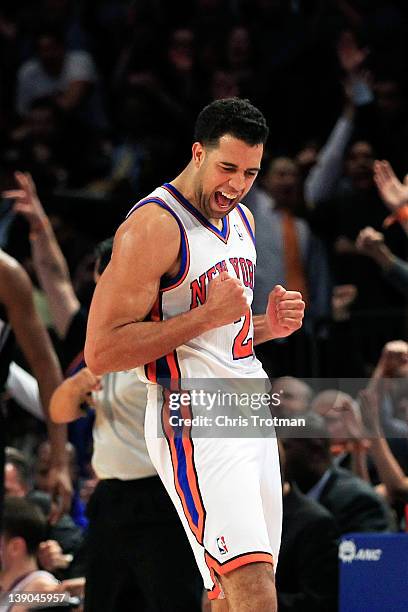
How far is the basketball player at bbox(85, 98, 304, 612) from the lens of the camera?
393 centimetres

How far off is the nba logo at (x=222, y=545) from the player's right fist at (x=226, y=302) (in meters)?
0.72

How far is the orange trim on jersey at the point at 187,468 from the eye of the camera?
3988 mm

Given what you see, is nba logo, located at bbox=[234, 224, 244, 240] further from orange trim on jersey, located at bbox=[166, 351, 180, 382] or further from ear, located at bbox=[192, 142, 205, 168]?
orange trim on jersey, located at bbox=[166, 351, 180, 382]

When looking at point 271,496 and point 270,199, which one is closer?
point 271,496

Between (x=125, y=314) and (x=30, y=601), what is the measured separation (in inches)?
56.5

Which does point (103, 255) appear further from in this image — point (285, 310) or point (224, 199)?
point (285, 310)

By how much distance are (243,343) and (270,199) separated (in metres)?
4.10

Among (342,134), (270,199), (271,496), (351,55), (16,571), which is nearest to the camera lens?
(271,496)

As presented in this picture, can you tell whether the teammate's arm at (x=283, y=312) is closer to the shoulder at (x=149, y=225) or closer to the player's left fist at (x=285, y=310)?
the player's left fist at (x=285, y=310)

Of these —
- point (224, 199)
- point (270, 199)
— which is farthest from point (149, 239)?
point (270, 199)

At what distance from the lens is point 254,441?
13.5 ft

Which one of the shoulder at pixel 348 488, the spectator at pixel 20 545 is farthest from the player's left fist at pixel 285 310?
the spectator at pixel 20 545

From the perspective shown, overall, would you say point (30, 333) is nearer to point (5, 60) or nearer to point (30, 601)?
point (30, 601)

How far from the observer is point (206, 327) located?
3.97 metres
